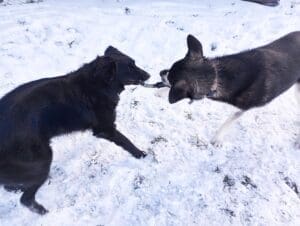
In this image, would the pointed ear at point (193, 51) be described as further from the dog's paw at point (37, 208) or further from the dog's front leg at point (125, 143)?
the dog's paw at point (37, 208)

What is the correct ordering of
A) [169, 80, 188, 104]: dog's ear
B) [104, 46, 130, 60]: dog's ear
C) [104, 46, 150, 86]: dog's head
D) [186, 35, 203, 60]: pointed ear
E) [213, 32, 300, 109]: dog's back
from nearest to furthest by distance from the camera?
[169, 80, 188, 104]: dog's ear
[186, 35, 203, 60]: pointed ear
[213, 32, 300, 109]: dog's back
[104, 46, 150, 86]: dog's head
[104, 46, 130, 60]: dog's ear

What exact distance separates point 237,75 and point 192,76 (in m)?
0.73

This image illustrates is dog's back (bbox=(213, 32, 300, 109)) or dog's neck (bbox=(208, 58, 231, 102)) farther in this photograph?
dog's back (bbox=(213, 32, 300, 109))

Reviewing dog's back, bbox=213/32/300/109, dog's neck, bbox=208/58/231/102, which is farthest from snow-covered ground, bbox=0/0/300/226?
dog's neck, bbox=208/58/231/102

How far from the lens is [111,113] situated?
15.4ft

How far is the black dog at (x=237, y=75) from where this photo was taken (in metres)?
4.14

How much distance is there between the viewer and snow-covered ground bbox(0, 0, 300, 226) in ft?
13.4

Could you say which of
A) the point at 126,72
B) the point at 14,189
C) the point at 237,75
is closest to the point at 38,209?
the point at 14,189

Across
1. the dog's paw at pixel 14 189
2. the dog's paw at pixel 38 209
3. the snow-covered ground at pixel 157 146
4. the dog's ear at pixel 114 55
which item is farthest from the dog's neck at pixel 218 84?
the dog's paw at pixel 14 189

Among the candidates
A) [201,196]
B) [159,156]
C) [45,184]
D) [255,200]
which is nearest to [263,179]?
[255,200]

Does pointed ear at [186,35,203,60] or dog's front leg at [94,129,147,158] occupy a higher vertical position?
pointed ear at [186,35,203,60]

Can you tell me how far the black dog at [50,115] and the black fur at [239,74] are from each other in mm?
836

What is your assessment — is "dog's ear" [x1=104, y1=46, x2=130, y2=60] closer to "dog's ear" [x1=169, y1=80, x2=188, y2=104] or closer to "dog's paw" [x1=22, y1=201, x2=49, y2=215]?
"dog's ear" [x1=169, y1=80, x2=188, y2=104]

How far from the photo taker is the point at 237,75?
4.51m
